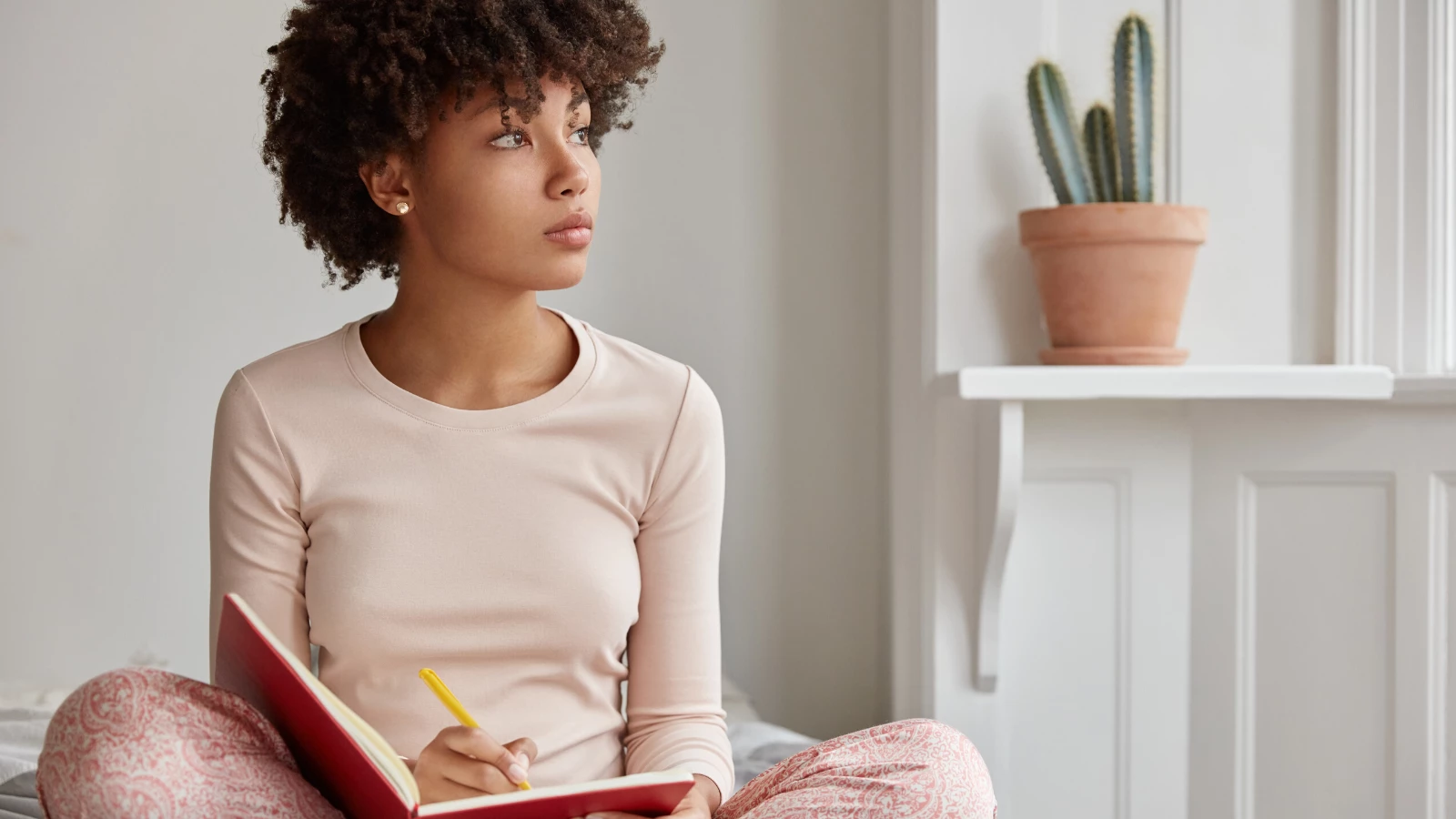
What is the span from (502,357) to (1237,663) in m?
1.15

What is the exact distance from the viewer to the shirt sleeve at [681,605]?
108cm

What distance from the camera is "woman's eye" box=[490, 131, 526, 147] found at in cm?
101

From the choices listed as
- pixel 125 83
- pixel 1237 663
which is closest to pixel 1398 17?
pixel 1237 663

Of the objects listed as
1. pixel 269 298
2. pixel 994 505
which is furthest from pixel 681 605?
pixel 269 298

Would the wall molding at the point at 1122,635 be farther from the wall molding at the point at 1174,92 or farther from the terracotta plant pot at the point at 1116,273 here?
the wall molding at the point at 1174,92

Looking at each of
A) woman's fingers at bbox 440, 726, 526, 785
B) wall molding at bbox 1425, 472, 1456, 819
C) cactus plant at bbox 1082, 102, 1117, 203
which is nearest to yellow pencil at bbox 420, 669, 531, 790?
woman's fingers at bbox 440, 726, 526, 785

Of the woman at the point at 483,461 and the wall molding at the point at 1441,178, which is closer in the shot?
the woman at the point at 483,461

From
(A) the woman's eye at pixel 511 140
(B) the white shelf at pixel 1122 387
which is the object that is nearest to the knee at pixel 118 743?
(A) the woman's eye at pixel 511 140

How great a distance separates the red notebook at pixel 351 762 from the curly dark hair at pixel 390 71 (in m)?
0.43

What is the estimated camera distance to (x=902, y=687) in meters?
1.83

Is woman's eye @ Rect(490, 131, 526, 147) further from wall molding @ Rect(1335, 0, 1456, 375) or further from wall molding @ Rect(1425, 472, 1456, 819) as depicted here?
wall molding @ Rect(1425, 472, 1456, 819)

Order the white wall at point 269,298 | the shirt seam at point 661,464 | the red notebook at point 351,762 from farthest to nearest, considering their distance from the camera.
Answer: the white wall at point 269,298
the shirt seam at point 661,464
the red notebook at point 351,762

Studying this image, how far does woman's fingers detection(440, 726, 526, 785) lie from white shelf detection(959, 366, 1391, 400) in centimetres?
82

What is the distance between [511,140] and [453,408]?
236 millimetres
